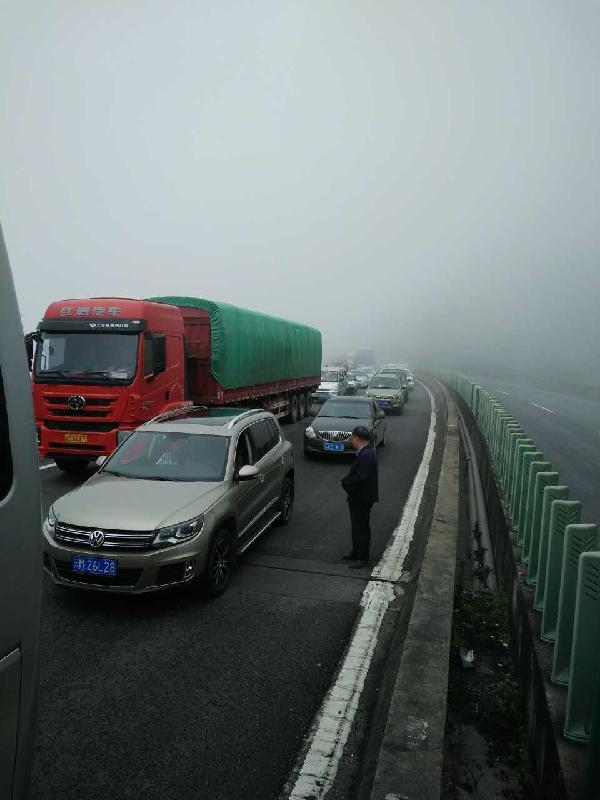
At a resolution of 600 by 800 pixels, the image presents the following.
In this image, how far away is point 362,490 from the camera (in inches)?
273

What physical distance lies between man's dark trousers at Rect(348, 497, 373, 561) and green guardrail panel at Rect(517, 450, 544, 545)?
1.63 m

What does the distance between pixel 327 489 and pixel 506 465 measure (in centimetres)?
388

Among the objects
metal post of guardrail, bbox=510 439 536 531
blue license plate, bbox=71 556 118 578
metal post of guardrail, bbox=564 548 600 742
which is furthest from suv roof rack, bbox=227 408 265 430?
metal post of guardrail, bbox=564 548 600 742

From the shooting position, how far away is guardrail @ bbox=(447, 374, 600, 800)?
9.73ft

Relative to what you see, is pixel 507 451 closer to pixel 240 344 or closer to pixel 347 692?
pixel 347 692

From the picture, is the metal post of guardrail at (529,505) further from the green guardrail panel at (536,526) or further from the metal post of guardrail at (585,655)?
the metal post of guardrail at (585,655)

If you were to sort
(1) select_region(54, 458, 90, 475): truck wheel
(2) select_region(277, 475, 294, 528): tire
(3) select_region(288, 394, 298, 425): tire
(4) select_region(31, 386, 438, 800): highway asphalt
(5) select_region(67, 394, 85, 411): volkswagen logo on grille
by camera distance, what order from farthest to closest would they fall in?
1. (3) select_region(288, 394, 298, 425): tire
2. (1) select_region(54, 458, 90, 475): truck wheel
3. (5) select_region(67, 394, 85, 411): volkswagen logo on grille
4. (2) select_region(277, 475, 294, 528): tire
5. (4) select_region(31, 386, 438, 800): highway asphalt

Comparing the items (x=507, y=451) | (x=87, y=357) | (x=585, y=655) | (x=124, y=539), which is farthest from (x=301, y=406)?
(x=585, y=655)

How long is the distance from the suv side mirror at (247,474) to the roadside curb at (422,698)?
6.55 ft

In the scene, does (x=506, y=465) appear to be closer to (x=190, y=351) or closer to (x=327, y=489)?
(x=327, y=489)

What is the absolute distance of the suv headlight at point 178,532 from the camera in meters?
5.32

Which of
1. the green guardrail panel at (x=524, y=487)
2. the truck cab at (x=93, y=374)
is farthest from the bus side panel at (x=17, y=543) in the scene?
the truck cab at (x=93, y=374)

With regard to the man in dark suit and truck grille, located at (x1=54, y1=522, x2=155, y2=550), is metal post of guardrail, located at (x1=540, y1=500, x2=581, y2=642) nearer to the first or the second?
the man in dark suit

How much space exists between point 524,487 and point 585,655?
323 cm
